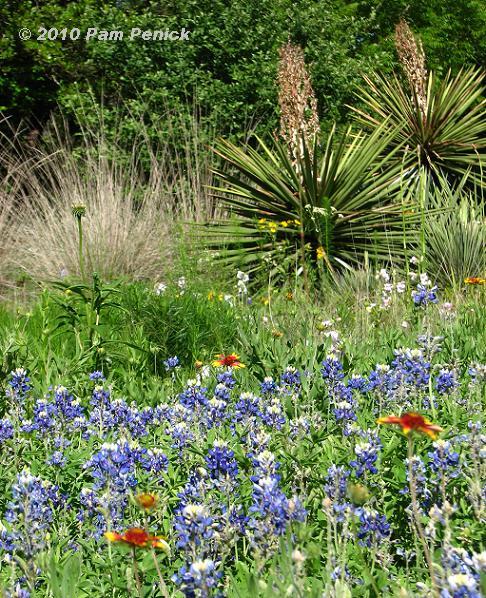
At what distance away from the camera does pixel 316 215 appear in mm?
7875

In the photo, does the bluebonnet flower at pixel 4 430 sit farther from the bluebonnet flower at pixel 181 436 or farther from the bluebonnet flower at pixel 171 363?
the bluebonnet flower at pixel 171 363

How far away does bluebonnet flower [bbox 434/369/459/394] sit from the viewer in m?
2.79

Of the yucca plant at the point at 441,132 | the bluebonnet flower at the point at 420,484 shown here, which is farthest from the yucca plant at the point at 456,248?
the bluebonnet flower at the point at 420,484

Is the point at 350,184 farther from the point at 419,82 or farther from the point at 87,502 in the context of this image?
the point at 87,502

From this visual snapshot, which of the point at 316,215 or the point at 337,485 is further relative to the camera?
the point at 316,215

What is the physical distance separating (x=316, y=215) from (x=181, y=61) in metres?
5.05

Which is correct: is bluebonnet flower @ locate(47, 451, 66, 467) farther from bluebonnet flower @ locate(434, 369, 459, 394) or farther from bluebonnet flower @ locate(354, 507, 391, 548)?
bluebonnet flower @ locate(434, 369, 459, 394)

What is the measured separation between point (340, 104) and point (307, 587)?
11763mm

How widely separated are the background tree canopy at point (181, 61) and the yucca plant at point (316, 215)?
9.27 feet

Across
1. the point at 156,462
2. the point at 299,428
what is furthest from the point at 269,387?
the point at 156,462

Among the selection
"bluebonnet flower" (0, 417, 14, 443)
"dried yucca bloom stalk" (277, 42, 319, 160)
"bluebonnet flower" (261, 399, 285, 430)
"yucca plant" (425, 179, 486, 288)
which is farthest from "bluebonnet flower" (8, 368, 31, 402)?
"yucca plant" (425, 179, 486, 288)

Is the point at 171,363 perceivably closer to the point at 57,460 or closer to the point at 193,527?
the point at 57,460

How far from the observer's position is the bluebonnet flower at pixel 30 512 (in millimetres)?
1645

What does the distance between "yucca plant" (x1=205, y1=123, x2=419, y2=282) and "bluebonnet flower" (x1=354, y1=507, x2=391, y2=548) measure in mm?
5874
